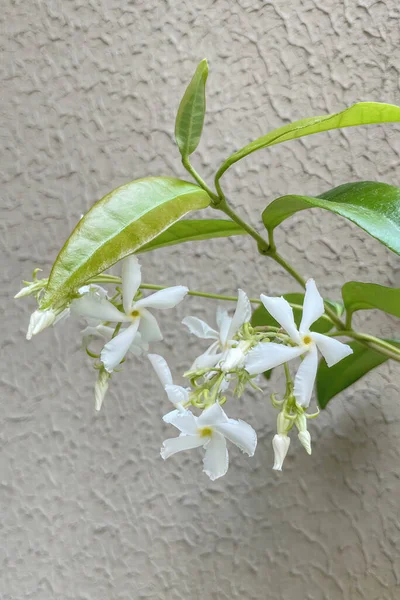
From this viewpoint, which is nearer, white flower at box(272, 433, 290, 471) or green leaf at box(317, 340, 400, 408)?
white flower at box(272, 433, 290, 471)

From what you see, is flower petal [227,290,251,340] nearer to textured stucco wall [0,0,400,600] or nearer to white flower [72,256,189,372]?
white flower [72,256,189,372]

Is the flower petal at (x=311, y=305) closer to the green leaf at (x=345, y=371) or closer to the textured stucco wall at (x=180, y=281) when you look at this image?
the green leaf at (x=345, y=371)

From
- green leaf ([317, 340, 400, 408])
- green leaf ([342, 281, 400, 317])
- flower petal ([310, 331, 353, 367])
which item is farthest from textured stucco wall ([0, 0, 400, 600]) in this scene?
flower petal ([310, 331, 353, 367])

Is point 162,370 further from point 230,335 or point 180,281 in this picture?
point 180,281

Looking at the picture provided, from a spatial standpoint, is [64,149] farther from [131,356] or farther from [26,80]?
[131,356]

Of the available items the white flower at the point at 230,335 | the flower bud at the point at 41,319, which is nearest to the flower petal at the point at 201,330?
the white flower at the point at 230,335

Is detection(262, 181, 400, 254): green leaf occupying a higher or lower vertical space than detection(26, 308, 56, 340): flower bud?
higher

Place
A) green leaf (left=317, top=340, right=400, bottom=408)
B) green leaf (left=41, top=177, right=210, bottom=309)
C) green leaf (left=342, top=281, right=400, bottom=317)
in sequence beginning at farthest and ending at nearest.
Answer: green leaf (left=317, top=340, right=400, bottom=408) → green leaf (left=342, top=281, right=400, bottom=317) → green leaf (left=41, top=177, right=210, bottom=309)
